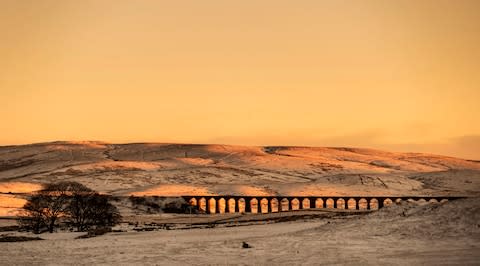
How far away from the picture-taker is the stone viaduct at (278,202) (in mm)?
149500

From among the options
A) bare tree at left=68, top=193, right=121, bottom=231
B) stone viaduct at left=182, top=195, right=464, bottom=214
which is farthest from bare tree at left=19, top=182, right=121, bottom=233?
stone viaduct at left=182, top=195, right=464, bottom=214

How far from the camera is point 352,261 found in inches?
1229

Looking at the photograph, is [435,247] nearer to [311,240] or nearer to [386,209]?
[311,240]

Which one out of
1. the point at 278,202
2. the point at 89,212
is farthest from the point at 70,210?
the point at 278,202

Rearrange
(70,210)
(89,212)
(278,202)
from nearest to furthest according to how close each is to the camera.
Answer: (89,212) < (70,210) < (278,202)

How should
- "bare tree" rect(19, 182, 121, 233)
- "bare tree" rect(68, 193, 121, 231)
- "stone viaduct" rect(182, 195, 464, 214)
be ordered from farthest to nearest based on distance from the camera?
"stone viaduct" rect(182, 195, 464, 214) < "bare tree" rect(68, 193, 121, 231) < "bare tree" rect(19, 182, 121, 233)

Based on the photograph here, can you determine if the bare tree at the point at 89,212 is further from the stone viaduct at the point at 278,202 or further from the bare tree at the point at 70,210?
the stone viaduct at the point at 278,202

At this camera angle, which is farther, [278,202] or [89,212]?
[278,202]

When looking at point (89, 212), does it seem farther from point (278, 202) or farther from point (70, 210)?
point (278, 202)

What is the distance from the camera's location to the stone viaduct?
5886 inches

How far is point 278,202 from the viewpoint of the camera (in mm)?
155250

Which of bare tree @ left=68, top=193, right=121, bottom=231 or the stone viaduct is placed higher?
bare tree @ left=68, top=193, right=121, bottom=231

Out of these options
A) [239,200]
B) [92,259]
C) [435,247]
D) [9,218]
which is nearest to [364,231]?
[435,247]

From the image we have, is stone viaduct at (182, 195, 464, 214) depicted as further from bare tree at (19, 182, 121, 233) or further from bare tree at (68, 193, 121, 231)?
bare tree at (68, 193, 121, 231)
